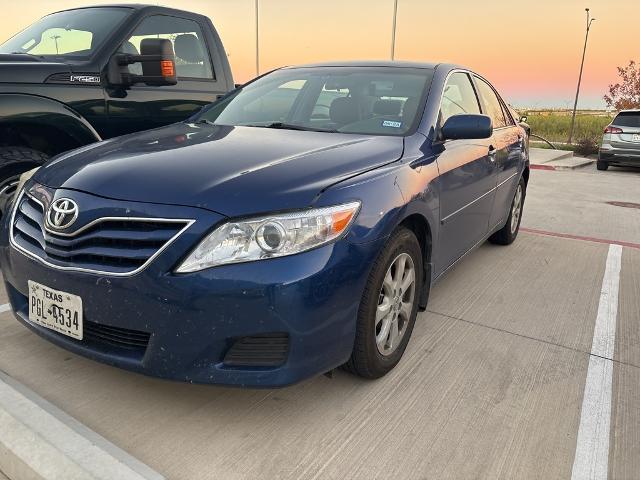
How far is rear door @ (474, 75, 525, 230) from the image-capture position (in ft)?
14.3

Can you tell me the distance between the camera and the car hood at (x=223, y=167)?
2143 mm

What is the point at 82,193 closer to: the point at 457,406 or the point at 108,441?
the point at 108,441

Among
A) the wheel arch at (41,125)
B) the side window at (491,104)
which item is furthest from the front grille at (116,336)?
the side window at (491,104)

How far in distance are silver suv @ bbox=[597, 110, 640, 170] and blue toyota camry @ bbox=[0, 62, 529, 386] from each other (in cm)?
1226

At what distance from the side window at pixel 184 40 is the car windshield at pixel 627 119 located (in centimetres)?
1192

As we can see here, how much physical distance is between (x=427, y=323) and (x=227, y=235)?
70.7 inches

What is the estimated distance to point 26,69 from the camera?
3795 mm

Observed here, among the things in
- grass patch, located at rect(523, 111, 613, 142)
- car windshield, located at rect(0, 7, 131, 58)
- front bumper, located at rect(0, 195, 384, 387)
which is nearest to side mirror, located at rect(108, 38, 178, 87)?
car windshield, located at rect(0, 7, 131, 58)

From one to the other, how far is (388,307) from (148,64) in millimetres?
2793

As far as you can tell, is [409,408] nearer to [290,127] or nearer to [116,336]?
[116,336]

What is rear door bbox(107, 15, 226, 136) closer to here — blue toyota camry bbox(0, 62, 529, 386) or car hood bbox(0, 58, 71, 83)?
car hood bbox(0, 58, 71, 83)

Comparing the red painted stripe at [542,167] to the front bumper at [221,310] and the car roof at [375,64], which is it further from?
the front bumper at [221,310]

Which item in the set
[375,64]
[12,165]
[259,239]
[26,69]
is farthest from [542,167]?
[259,239]

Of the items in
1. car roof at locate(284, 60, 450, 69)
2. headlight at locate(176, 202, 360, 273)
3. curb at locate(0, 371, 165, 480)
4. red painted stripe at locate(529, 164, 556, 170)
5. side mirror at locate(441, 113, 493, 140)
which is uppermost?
car roof at locate(284, 60, 450, 69)
